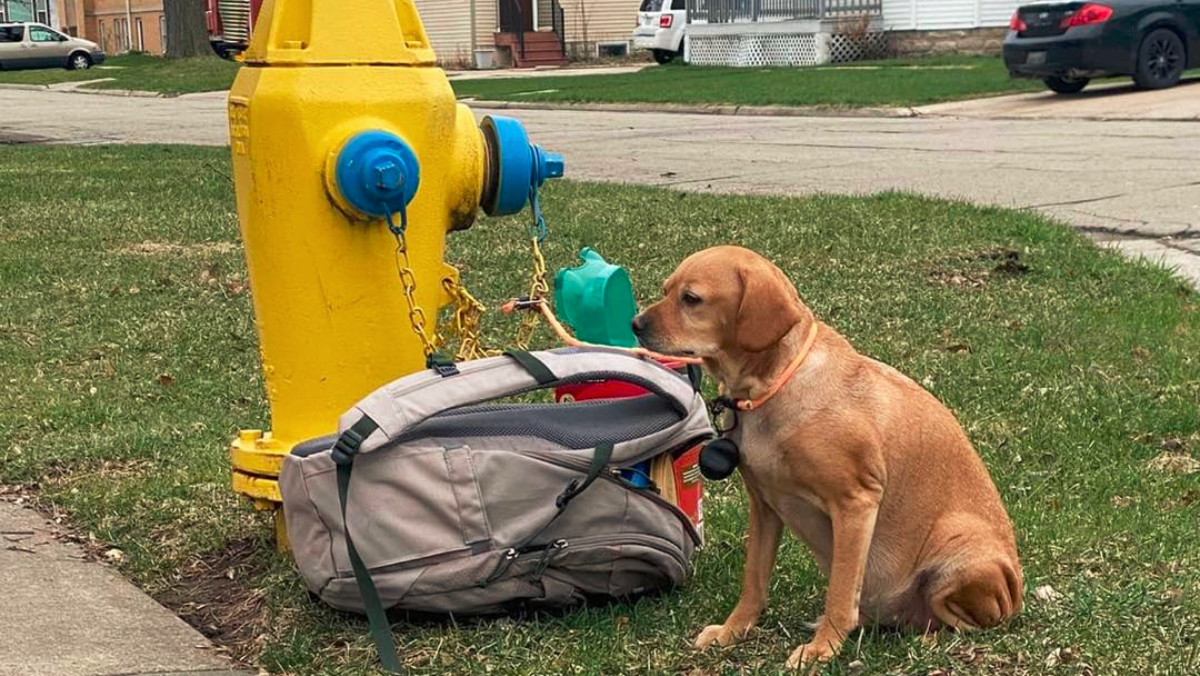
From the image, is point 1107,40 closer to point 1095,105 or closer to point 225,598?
point 1095,105

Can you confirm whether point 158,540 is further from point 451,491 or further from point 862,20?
point 862,20

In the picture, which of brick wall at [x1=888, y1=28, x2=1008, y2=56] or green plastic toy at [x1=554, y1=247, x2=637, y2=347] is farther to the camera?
brick wall at [x1=888, y1=28, x2=1008, y2=56]

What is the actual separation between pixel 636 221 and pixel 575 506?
6.04 m

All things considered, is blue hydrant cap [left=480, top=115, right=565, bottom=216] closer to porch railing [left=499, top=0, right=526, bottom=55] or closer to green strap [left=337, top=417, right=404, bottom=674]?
green strap [left=337, top=417, right=404, bottom=674]

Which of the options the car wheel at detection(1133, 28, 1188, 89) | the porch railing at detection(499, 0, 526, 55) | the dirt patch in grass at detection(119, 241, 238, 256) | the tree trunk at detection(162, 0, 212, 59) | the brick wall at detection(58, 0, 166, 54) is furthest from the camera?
the brick wall at detection(58, 0, 166, 54)

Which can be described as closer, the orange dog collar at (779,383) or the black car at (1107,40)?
the orange dog collar at (779,383)

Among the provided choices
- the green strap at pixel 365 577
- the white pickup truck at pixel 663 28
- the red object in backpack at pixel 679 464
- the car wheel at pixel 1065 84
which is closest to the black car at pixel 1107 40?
the car wheel at pixel 1065 84

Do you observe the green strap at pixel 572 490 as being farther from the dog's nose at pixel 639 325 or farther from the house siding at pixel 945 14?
the house siding at pixel 945 14

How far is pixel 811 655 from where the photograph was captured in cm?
323

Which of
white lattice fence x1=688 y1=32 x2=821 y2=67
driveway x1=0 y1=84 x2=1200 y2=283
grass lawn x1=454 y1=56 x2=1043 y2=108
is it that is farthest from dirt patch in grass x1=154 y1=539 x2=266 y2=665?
white lattice fence x1=688 y1=32 x2=821 y2=67

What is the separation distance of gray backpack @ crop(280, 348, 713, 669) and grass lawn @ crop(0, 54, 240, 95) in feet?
82.6

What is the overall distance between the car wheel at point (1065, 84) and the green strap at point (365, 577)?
60.0 ft

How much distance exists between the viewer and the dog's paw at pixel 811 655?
3.21 metres

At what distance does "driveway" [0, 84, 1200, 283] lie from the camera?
10.2 metres
